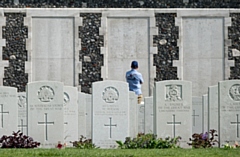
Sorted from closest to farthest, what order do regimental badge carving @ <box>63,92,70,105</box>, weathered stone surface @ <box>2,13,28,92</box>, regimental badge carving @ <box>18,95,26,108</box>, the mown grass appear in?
the mown grass
regimental badge carving @ <box>63,92,70,105</box>
regimental badge carving @ <box>18,95,26,108</box>
weathered stone surface @ <box>2,13,28,92</box>

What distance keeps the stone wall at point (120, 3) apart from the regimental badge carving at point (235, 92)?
7.29 meters

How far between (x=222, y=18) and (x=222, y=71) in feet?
4.15

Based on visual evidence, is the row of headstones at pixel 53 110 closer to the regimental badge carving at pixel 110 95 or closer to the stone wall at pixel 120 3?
the regimental badge carving at pixel 110 95

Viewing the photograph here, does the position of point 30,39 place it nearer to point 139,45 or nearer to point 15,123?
point 139,45

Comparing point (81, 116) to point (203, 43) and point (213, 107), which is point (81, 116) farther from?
point (203, 43)

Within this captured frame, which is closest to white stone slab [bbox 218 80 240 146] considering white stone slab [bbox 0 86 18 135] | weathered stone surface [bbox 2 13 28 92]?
white stone slab [bbox 0 86 18 135]

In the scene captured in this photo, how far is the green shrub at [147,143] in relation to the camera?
1748cm

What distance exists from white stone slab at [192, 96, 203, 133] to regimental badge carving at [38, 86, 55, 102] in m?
3.90

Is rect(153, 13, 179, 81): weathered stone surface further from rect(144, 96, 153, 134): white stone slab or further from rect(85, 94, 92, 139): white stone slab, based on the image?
rect(85, 94, 92, 139): white stone slab

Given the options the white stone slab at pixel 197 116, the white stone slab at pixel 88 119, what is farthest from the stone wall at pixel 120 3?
the white stone slab at pixel 88 119

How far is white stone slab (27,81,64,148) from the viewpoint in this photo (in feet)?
59.1

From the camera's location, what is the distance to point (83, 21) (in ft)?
81.1

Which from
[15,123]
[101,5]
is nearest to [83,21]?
[101,5]

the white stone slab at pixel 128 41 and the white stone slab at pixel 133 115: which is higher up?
the white stone slab at pixel 128 41
